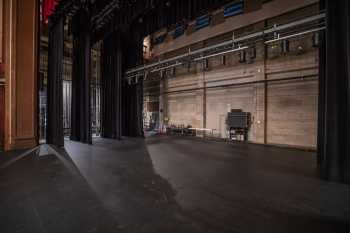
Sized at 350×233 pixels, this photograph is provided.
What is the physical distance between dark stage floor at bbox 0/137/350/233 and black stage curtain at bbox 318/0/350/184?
0.44 metres

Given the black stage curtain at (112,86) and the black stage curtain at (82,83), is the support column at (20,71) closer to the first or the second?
the black stage curtain at (82,83)

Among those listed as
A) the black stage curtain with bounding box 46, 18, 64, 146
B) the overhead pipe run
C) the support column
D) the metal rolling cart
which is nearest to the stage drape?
the overhead pipe run

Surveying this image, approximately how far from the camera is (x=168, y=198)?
2.94 m

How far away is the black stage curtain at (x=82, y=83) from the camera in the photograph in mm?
8320

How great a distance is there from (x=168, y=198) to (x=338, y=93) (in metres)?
3.71

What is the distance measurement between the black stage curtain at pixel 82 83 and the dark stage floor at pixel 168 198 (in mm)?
3561

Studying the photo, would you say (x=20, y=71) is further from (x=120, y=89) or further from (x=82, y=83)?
(x=120, y=89)

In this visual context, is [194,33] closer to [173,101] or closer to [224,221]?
[173,101]

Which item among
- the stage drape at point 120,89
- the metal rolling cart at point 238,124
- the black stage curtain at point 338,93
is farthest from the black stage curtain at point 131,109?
the black stage curtain at point 338,93

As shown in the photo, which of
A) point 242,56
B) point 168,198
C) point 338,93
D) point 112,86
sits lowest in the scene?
point 168,198

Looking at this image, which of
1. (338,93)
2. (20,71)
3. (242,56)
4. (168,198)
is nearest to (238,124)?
(242,56)

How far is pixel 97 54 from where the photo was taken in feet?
42.7

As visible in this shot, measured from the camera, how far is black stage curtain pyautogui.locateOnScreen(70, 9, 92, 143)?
832 cm

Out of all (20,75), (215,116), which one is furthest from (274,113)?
(20,75)
